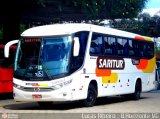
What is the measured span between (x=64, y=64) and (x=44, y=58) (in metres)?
0.72

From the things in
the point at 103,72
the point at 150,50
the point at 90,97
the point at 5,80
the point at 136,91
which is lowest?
the point at 136,91

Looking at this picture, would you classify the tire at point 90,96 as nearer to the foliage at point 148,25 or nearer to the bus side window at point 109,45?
the bus side window at point 109,45

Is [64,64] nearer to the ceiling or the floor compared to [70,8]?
nearer to the floor

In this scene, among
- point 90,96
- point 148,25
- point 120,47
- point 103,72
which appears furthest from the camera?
point 148,25

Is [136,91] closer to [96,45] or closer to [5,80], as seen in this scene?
[96,45]

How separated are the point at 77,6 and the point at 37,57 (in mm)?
8248

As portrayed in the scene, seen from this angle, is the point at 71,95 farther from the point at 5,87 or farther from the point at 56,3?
the point at 56,3

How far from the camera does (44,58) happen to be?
54.5ft

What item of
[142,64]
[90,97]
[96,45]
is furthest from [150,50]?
[90,97]

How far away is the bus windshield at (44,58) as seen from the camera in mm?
16453

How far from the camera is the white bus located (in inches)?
647

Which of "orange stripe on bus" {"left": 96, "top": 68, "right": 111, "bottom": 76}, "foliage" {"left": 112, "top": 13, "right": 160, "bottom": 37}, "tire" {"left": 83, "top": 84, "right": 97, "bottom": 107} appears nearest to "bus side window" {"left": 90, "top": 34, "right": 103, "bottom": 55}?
"orange stripe on bus" {"left": 96, "top": 68, "right": 111, "bottom": 76}

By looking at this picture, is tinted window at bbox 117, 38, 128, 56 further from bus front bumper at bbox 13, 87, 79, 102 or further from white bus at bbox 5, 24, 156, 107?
bus front bumper at bbox 13, 87, 79, 102

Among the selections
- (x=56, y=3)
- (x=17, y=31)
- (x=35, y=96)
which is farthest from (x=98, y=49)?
(x=17, y=31)
